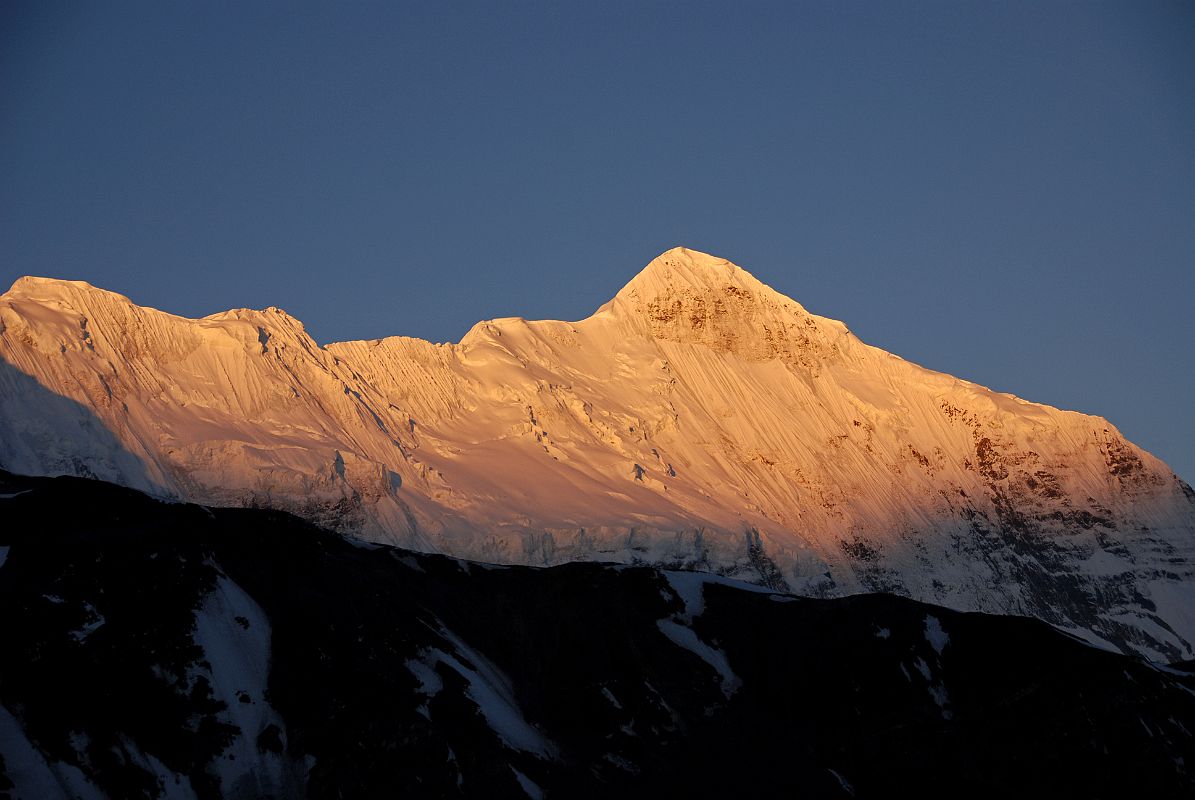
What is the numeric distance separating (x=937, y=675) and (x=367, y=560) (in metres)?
37.7

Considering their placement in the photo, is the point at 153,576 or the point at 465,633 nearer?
the point at 153,576

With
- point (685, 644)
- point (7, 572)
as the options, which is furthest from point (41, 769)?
point (685, 644)

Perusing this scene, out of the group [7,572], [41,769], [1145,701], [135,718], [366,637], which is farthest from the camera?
[1145,701]

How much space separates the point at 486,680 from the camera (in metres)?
107

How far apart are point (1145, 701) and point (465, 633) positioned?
4325cm

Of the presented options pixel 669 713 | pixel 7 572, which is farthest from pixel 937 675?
pixel 7 572

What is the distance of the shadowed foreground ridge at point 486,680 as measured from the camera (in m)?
88.4

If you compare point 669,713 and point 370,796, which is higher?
point 669,713

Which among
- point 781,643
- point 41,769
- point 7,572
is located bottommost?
point 41,769

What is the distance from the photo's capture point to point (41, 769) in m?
80.2

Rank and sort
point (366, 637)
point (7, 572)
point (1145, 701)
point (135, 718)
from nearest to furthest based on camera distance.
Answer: point (135, 718) < point (7, 572) < point (366, 637) < point (1145, 701)

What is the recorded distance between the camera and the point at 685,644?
114250 mm

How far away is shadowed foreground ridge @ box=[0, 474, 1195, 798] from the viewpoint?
88375mm

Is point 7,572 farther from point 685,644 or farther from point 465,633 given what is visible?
point 685,644
